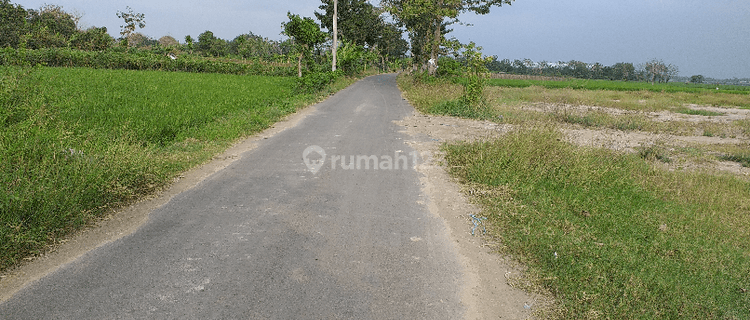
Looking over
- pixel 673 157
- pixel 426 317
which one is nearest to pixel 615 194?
pixel 426 317

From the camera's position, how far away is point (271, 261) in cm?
380

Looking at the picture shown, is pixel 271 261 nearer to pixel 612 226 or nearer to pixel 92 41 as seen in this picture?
pixel 612 226

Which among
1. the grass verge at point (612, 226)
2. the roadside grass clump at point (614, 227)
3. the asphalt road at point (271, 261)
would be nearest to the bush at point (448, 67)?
the grass verge at point (612, 226)

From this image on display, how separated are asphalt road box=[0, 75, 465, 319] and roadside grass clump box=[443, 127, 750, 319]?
953 mm

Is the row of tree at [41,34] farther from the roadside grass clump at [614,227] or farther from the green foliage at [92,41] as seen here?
the roadside grass clump at [614,227]

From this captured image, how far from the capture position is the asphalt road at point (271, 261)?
309 centimetres

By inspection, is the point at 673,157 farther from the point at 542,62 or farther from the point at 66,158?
the point at 542,62

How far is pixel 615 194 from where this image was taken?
239 inches

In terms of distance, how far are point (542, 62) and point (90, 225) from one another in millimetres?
97767

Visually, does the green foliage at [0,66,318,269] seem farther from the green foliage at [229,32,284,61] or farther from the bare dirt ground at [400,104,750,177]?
the green foliage at [229,32,284,61]

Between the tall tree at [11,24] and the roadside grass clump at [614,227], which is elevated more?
the tall tree at [11,24]

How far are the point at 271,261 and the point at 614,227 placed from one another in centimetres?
390

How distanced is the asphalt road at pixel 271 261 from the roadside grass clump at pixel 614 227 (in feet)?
3.13

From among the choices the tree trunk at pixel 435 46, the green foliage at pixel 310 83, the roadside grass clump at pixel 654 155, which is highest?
the tree trunk at pixel 435 46
